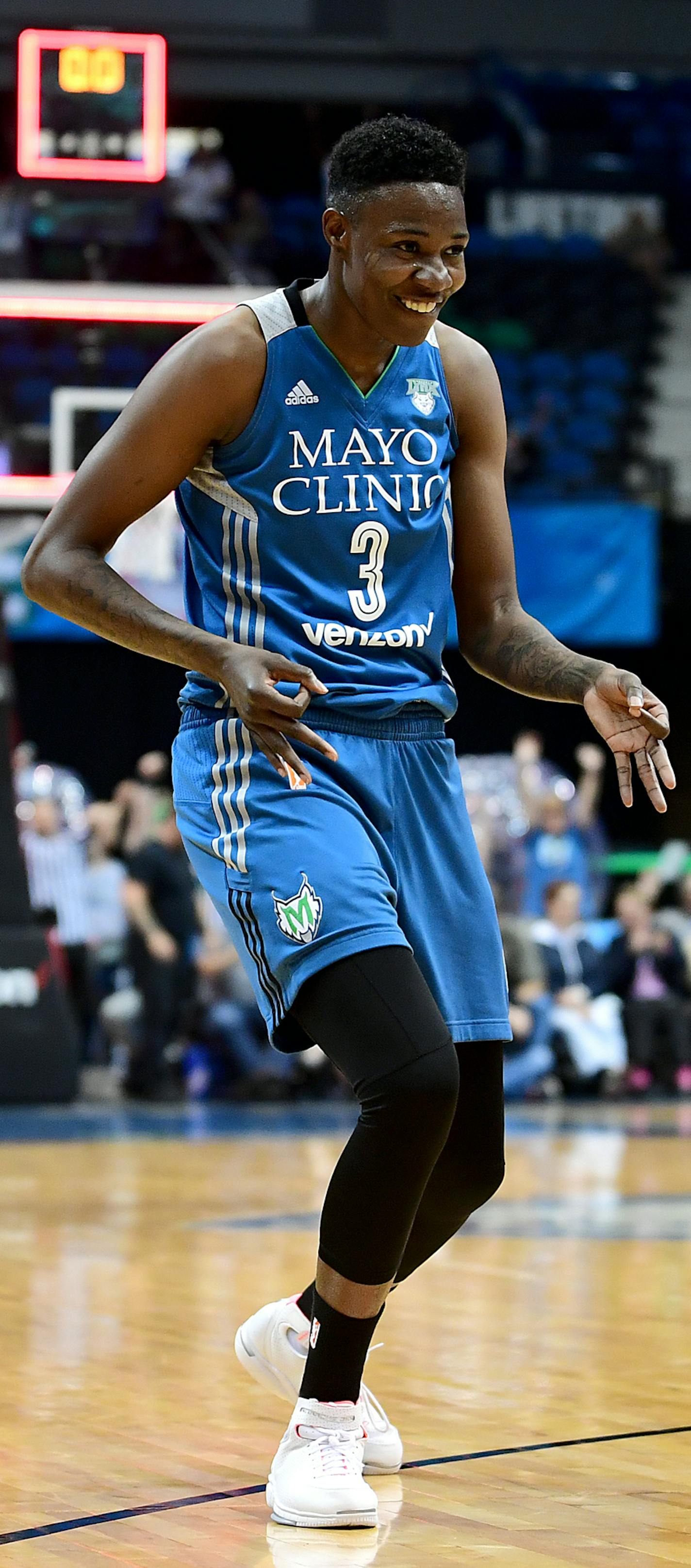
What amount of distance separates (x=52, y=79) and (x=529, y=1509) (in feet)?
28.7

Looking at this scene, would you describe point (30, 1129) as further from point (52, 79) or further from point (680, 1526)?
point (680, 1526)

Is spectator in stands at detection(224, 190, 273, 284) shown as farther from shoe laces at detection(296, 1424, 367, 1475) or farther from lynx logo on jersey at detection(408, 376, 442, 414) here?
shoe laces at detection(296, 1424, 367, 1475)

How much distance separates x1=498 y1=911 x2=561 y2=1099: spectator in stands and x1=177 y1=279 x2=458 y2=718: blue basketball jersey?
8.86m

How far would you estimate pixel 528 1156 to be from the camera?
28.7 ft

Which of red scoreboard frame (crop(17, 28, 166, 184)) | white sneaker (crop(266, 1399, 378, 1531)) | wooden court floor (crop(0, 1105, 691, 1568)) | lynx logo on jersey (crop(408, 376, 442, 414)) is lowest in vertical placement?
wooden court floor (crop(0, 1105, 691, 1568))

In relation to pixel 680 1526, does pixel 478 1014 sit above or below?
above

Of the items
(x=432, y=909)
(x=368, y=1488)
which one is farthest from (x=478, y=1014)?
(x=368, y=1488)

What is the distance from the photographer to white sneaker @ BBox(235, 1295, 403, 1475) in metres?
3.22

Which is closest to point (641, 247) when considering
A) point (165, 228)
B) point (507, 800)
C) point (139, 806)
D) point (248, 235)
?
point (248, 235)

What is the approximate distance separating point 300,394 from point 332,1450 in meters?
1.55

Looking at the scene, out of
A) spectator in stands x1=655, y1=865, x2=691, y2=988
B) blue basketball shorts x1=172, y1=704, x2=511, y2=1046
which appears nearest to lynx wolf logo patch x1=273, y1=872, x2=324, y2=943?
blue basketball shorts x1=172, y1=704, x2=511, y2=1046

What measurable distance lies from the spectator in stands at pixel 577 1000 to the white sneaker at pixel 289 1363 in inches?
349

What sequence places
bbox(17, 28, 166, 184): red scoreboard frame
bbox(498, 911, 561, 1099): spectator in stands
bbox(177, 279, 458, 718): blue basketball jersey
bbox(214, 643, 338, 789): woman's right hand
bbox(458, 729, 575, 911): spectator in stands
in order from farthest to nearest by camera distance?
1. bbox(458, 729, 575, 911): spectator in stands
2. bbox(498, 911, 561, 1099): spectator in stands
3. bbox(17, 28, 166, 184): red scoreboard frame
4. bbox(177, 279, 458, 718): blue basketball jersey
5. bbox(214, 643, 338, 789): woman's right hand

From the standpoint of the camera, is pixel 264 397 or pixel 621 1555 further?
pixel 264 397
